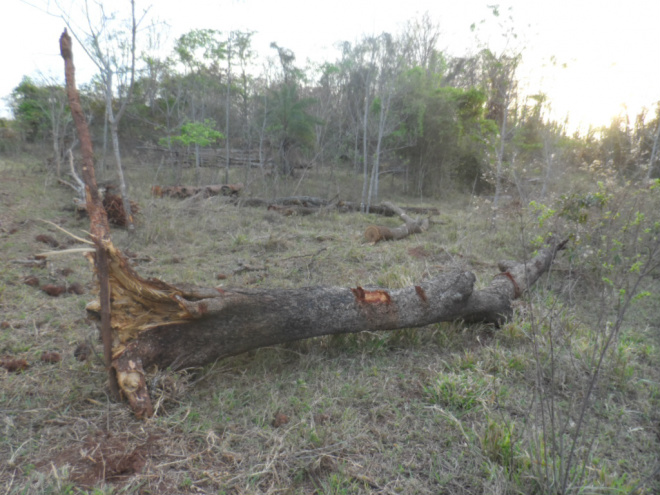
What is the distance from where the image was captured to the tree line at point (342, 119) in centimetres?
1171

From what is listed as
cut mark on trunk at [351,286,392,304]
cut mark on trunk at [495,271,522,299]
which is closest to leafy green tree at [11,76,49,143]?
cut mark on trunk at [351,286,392,304]

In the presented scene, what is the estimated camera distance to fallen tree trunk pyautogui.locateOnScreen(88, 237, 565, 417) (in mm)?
2336

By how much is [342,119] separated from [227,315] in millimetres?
13832

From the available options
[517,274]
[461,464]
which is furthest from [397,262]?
[461,464]

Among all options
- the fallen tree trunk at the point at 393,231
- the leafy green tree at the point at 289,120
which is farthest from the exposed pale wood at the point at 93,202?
the leafy green tree at the point at 289,120

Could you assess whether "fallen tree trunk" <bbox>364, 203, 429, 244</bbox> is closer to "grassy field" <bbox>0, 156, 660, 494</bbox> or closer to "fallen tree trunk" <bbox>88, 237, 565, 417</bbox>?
"grassy field" <bbox>0, 156, 660, 494</bbox>

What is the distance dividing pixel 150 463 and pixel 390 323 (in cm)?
186

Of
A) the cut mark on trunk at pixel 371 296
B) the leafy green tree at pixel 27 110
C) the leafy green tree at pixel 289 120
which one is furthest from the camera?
the leafy green tree at pixel 27 110

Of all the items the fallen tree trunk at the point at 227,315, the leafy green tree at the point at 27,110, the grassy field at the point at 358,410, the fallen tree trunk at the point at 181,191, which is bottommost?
the grassy field at the point at 358,410

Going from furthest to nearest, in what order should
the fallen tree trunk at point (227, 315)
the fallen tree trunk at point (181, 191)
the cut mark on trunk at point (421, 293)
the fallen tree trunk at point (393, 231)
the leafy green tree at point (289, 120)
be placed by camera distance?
the leafy green tree at point (289, 120) → the fallen tree trunk at point (181, 191) → the fallen tree trunk at point (393, 231) → the cut mark on trunk at point (421, 293) → the fallen tree trunk at point (227, 315)

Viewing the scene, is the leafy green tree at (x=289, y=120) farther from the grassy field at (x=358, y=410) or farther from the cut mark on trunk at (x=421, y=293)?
the cut mark on trunk at (x=421, y=293)

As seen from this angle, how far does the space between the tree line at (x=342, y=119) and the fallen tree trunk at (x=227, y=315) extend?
8.30 m

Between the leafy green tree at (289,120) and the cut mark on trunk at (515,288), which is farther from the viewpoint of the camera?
the leafy green tree at (289,120)

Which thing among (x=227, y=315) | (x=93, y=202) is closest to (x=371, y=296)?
(x=227, y=315)
